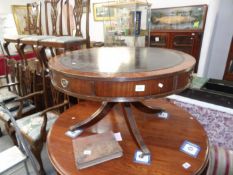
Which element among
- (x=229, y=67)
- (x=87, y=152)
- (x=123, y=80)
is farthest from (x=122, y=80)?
(x=229, y=67)

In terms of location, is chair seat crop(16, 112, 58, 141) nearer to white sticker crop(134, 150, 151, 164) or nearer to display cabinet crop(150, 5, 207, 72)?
white sticker crop(134, 150, 151, 164)

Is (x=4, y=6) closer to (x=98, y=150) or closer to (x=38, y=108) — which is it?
(x=38, y=108)

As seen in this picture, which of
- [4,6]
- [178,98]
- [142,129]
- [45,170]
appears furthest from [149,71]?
[4,6]

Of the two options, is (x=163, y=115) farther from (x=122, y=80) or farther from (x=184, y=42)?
(x=184, y=42)

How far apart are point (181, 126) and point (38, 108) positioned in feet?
6.08

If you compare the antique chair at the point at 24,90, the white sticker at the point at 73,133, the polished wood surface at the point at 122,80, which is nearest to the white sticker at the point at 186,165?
the polished wood surface at the point at 122,80

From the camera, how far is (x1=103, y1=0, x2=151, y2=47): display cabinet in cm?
282

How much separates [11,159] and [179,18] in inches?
→ 120

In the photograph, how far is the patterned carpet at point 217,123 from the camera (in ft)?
4.42

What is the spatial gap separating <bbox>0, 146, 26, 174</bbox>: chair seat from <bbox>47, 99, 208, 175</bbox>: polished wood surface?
0.54 m

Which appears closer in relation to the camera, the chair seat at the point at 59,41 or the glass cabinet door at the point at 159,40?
the chair seat at the point at 59,41

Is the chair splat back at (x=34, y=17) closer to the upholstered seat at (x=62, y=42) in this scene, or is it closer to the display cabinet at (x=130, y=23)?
the upholstered seat at (x=62, y=42)

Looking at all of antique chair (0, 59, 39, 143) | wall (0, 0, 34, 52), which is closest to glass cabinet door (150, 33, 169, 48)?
antique chair (0, 59, 39, 143)

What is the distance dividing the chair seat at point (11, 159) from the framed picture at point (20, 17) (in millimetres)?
3361
